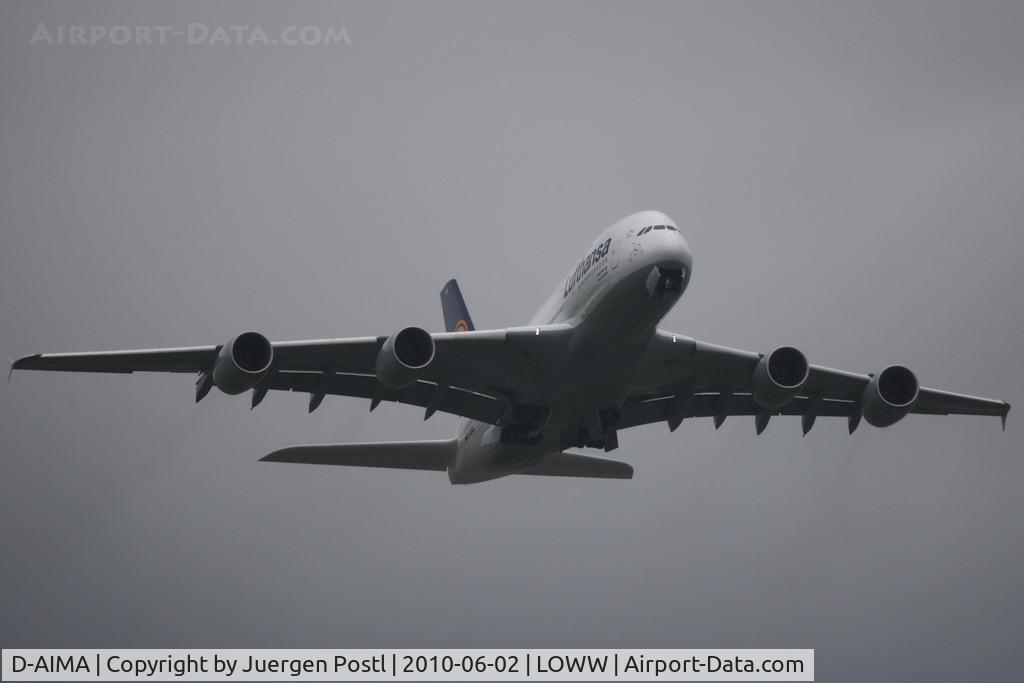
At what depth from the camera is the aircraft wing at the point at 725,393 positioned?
31.5 m

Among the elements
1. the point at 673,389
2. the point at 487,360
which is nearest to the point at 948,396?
the point at 673,389

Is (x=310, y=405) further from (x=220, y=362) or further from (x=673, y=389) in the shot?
(x=673, y=389)

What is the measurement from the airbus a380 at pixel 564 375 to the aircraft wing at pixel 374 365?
0.04m

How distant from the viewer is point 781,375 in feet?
101

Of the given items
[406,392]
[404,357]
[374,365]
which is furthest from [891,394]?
[374,365]

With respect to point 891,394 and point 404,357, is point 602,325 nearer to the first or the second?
point 404,357

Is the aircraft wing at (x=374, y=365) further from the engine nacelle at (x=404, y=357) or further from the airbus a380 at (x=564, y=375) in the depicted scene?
the engine nacelle at (x=404, y=357)

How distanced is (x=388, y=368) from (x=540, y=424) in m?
5.82

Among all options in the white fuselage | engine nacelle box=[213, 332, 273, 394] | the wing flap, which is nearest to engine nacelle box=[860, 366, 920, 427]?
the white fuselage

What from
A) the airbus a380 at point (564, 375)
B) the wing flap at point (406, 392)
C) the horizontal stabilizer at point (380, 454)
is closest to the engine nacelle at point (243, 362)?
the airbus a380 at point (564, 375)

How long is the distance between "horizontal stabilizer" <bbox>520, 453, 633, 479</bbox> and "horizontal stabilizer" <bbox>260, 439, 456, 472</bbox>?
3316mm

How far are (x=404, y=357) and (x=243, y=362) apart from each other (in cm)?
366

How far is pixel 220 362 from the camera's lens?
27141 millimetres

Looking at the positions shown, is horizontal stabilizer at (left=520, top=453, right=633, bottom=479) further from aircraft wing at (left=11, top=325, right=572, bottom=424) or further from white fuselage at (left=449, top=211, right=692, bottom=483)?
aircraft wing at (left=11, top=325, right=572, bottom=424)
